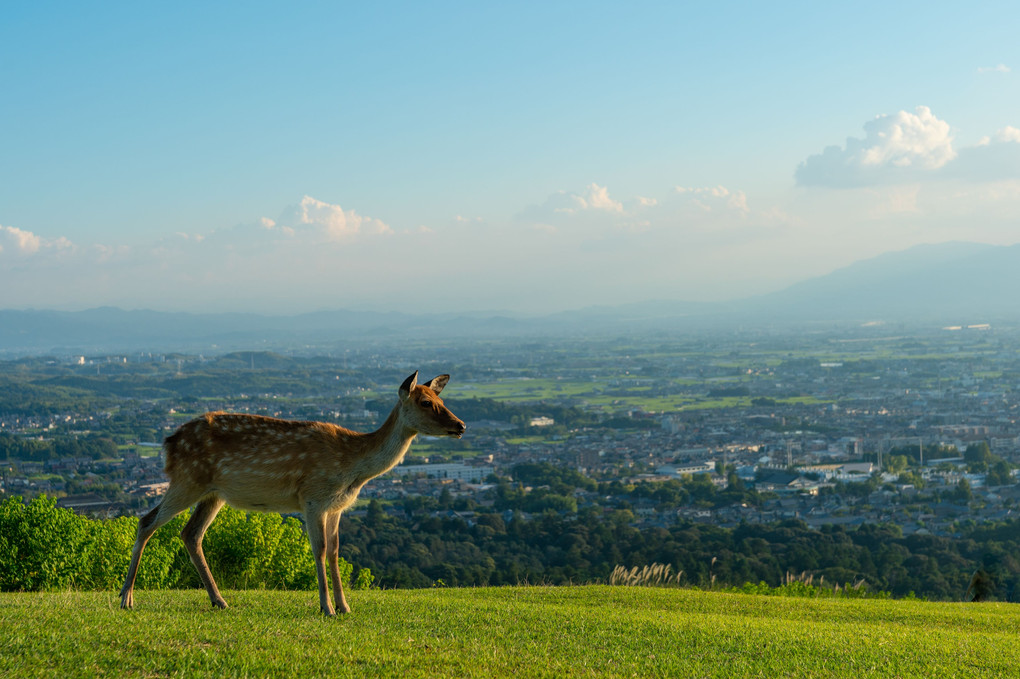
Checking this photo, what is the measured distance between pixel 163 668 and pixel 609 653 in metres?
3.67

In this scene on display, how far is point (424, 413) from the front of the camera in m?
7.95

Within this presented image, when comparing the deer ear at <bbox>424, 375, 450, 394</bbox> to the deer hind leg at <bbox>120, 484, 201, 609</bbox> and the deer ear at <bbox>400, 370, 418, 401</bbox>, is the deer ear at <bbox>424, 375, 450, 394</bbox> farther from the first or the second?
the deer hind leg at <bbox>120, 484, 201, 609</bbox>

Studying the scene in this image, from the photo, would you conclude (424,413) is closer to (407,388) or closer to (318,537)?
(407,388)

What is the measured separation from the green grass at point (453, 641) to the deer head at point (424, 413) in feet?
6.09

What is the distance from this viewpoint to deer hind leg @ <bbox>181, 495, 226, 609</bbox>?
827 cm

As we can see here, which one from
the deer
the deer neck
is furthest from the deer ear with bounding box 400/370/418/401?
the deer neck

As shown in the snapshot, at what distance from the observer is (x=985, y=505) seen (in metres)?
50.5

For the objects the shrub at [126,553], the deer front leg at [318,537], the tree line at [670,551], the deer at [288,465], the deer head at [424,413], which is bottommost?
the tree line at [670,551]

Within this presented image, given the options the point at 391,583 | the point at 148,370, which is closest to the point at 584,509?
the point at 391,583

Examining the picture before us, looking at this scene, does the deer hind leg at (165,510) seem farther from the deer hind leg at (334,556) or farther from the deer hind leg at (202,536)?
the deer hind leg at (334,556)

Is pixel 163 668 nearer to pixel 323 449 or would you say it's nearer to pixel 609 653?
pixel 323 449

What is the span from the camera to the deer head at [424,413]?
25.9ft

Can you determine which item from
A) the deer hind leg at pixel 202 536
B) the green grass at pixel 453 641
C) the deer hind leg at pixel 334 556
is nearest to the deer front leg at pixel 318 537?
the deer hind leg at pixel 334 556

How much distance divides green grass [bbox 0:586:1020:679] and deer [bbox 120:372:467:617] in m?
0.82
